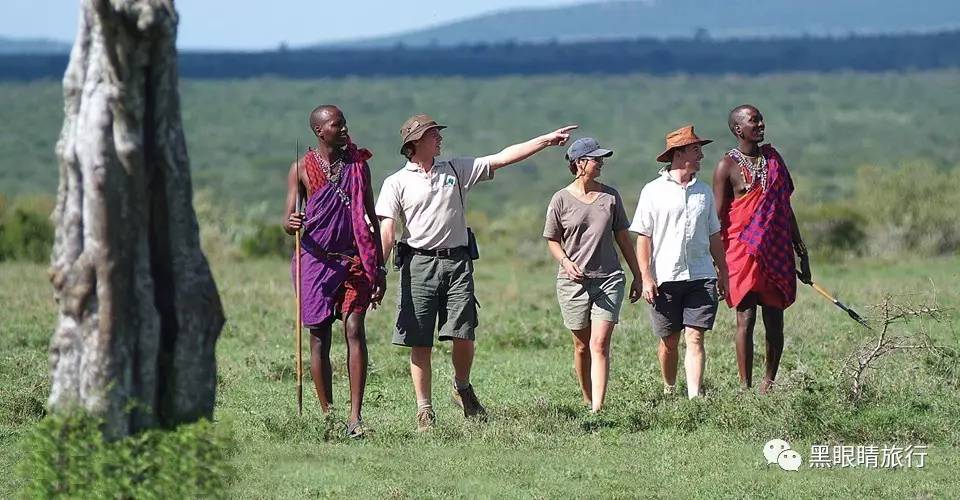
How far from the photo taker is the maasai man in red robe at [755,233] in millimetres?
10453

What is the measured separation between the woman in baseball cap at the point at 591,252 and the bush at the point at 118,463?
13.2ft

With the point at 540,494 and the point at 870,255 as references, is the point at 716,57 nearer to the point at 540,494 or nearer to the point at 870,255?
the point at 870,255

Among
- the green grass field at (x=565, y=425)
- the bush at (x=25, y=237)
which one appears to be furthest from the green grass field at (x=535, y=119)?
the green grass field at (x=565, y=425)

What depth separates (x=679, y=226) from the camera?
10.1 metres

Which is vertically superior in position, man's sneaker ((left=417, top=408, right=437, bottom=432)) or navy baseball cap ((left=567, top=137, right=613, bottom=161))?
navy baseball cap ((left=567, top=137, right=613, bottom=161))

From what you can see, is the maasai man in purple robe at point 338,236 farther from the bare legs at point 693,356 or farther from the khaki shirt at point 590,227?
the bare legs at point 693,356

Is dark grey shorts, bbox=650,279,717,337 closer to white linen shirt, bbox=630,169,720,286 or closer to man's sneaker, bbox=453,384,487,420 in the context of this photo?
white linen shirt, bbox=630,169,720,286

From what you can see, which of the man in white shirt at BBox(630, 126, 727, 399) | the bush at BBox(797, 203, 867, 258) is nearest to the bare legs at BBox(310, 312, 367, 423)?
the man in white shirt at BBox(630, 126, 727, 399)

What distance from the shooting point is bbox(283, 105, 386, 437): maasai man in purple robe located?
9531 mm

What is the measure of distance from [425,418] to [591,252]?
146 cm

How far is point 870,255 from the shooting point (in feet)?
77.5

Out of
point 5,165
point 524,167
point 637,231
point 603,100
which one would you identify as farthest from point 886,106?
point 637,231

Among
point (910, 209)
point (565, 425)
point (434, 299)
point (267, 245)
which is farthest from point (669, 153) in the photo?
point (910, 209)

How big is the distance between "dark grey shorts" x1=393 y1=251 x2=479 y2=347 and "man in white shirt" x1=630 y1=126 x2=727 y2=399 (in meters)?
1.15
